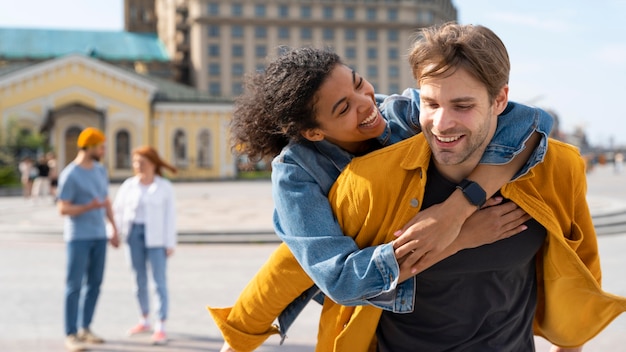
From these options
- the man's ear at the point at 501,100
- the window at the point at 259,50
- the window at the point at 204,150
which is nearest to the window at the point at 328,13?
the window at the point at 259,50

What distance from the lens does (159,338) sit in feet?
21.6

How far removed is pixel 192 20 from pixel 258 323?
83.6 m

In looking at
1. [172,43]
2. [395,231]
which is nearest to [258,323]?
[395,231]

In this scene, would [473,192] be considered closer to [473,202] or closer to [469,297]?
[473,202]

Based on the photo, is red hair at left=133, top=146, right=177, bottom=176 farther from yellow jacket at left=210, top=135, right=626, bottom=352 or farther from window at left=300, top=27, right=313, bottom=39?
window at left=300, top=27, right=313, bottom=39

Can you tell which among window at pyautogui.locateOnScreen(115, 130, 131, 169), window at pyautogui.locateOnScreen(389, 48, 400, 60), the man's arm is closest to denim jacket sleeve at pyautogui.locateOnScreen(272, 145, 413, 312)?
the man's arm

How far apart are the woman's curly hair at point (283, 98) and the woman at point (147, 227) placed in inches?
192

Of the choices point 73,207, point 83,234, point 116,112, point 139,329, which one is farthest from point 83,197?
point 116,112

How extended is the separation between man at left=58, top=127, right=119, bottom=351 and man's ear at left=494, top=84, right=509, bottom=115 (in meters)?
5.40

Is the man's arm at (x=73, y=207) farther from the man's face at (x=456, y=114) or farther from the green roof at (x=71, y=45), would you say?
the green roof at (x=71, y=45)

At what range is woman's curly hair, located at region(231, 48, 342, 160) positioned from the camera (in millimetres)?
2072

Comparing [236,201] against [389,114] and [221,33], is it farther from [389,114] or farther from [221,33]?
[221,33]

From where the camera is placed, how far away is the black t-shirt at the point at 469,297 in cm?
199

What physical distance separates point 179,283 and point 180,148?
4324 centimetres
